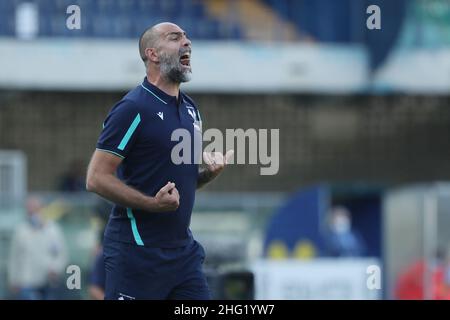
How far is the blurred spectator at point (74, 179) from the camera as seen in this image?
1817 centimetres

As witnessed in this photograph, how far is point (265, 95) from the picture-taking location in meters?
20.6

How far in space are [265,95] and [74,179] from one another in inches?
162

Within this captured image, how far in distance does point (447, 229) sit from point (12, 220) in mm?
5649

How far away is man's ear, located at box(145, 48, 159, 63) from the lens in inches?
230

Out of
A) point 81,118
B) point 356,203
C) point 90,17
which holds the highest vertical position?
point 90,17

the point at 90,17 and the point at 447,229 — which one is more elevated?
the point at 90,17

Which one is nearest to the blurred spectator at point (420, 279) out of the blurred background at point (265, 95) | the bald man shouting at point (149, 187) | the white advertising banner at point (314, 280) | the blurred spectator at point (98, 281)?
the blurred background at point (265, 95)

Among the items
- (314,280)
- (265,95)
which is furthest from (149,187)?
(265,95)

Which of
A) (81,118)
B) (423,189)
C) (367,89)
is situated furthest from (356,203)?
(81,118)

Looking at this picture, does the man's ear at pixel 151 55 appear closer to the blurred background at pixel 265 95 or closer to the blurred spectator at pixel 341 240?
the blurred spectator at pixel 341 240

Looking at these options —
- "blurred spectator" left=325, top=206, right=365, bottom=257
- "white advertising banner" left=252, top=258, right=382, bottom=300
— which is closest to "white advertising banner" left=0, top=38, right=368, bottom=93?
"blurred spectator" left=325, top=206, right=365, bottom=257

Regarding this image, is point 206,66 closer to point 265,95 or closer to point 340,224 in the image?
point 265,95

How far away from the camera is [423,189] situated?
1525 centimetres

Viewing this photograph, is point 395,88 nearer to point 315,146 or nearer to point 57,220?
point 315,146
